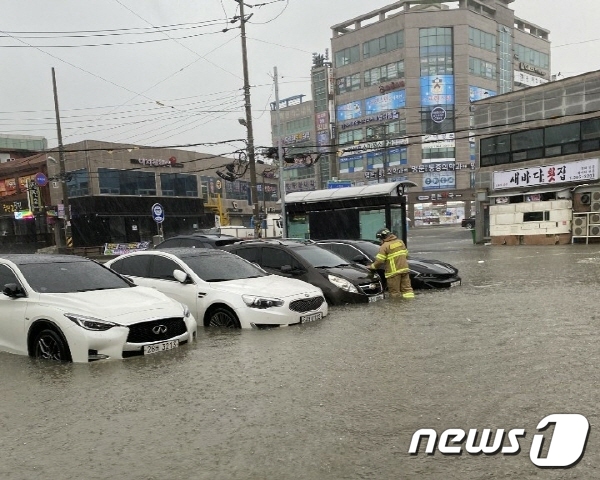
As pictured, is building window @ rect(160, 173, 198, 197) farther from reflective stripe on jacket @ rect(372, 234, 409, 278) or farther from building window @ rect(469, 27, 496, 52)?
building window @ rect(469, 27, 496, 52)

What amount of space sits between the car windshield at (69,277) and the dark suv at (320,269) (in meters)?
3.53

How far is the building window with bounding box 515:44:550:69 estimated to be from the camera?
78.4 m

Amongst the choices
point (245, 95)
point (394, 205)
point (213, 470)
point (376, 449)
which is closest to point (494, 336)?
point (376, 449)

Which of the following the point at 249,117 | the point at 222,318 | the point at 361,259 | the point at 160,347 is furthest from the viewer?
the point at 249,117

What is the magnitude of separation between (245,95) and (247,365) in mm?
18426

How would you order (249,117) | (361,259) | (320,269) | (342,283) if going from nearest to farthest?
(342,283)
(320,269)
(361,259)
(249,117)

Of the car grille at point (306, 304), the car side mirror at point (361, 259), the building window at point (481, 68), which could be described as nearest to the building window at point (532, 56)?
the building window at point (481, 68)

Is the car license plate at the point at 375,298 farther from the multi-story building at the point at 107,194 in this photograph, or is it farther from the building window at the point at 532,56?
the building window at the point at 532,56

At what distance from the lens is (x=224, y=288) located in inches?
312

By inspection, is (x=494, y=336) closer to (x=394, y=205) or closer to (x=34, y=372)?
(x=34, y=372)

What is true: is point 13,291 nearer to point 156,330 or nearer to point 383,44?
point 156,330

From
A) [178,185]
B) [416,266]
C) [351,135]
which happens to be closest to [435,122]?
[351,135]

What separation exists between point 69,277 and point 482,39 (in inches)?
2958

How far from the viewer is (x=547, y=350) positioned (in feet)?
19.5
